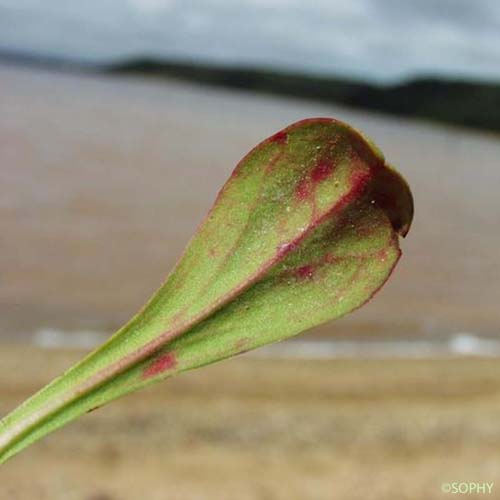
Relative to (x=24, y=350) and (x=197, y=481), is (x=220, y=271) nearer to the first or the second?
(x=197, y=481)

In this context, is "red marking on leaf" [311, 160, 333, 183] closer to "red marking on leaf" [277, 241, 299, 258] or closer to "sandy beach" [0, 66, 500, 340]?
"red marking on leaf" [277, 241, 299, 258]

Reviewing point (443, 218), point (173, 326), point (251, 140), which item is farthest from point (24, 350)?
point (251, 140)

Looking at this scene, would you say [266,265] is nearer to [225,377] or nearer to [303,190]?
[303,190]

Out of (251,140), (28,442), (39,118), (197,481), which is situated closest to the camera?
(28,442)

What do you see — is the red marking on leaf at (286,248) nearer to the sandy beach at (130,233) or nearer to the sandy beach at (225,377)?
the sandy beach at (225,377)

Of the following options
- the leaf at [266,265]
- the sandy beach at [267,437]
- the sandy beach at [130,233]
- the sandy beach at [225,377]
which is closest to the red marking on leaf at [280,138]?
the leaf at [266,265]

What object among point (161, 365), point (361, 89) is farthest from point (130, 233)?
point (361, 89)
